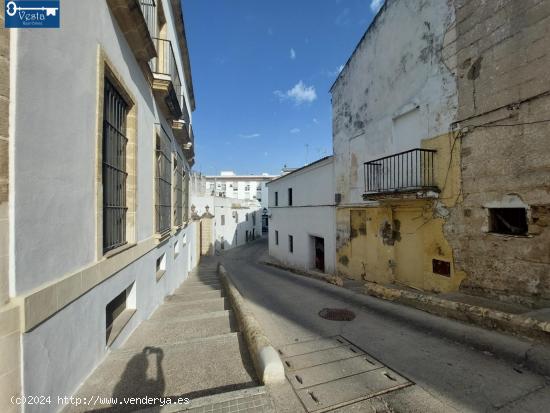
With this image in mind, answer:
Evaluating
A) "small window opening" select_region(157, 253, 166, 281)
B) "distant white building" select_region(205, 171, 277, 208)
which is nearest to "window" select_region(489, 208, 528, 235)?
"small window opening" select_region(157, 253, 166, 281)

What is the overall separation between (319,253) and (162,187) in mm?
10094

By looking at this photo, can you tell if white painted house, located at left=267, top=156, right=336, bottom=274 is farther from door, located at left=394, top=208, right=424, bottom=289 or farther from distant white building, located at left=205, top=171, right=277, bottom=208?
distant white building, located at left=205, top=171, right=277, bottom=208

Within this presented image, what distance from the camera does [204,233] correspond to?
23.0 m

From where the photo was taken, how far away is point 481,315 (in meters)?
4.34

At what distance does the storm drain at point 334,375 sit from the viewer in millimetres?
2715

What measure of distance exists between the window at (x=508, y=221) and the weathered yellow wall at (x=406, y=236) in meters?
0.85

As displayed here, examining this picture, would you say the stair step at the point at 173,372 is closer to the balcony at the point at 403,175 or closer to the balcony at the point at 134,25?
the balcony at the point at 134,25

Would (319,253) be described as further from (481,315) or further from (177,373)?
(177,373)

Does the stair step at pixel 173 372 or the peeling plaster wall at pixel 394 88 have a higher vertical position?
the peeling plaster wall at pixel 394 88

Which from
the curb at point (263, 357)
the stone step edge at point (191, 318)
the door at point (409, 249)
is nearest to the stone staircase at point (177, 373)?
the curb at point (263, 357)

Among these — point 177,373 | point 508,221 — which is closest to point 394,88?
point 508,221

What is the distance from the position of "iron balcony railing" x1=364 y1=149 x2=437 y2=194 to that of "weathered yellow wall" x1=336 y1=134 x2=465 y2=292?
9.2 inches

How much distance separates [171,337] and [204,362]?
1.24 metres

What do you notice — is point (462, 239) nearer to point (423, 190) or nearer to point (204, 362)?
point (423, 190)
